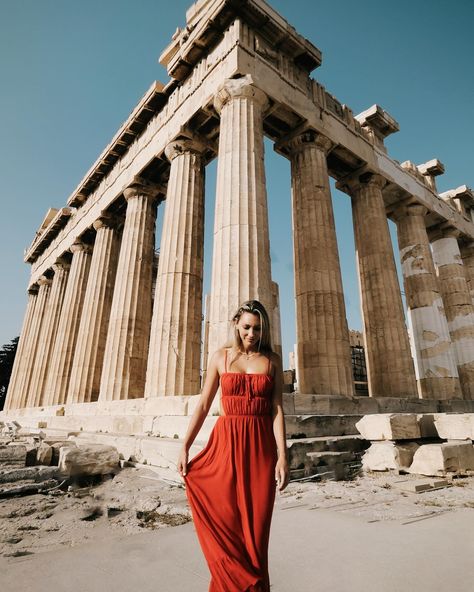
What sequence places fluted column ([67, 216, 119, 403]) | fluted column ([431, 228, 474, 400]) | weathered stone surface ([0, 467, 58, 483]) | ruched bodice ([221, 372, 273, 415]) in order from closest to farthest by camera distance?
ruched bodice ([221, 372, 273, 415]), weathered stone surface ([0, 467, 58, 483]), fluted column ([67, 216, 119, 403]), fluted column ([431, 228, 474, 400])

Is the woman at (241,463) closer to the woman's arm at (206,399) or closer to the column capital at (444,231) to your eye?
the woman's arm at (206,399)

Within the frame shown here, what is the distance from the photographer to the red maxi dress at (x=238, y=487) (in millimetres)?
1913

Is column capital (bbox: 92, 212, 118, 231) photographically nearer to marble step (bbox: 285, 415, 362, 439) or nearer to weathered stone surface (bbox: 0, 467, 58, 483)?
weathered stone surface (bbox: 0, 467, 58, 483)

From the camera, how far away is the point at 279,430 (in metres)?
2.37

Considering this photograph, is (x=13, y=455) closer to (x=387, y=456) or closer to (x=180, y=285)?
(x=180, y=285)

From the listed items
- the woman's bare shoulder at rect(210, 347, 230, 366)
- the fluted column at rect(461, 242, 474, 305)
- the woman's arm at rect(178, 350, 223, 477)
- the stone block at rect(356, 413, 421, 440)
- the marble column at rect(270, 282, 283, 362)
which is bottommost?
the stone block at rect(356, 413, 421, 440)

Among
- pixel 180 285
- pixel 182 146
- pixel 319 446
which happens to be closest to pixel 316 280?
pixel 180 285

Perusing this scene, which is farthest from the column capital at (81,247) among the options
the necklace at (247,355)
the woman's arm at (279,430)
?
the woman's arm at (279,430)

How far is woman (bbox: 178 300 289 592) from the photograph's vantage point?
1.95 m

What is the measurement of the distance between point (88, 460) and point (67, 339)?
14128 mm

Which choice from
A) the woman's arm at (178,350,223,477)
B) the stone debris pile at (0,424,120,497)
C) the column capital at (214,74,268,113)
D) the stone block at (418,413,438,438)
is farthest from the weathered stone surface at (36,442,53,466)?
the column capital at (214,74,268,113)

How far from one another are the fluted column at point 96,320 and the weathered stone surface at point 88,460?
961cm

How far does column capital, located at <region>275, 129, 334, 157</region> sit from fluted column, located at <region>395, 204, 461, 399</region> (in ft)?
21.4

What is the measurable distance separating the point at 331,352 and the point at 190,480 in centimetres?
848
